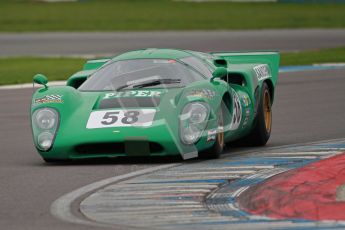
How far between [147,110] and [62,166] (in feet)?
3.22

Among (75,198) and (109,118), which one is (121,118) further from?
(75,198)

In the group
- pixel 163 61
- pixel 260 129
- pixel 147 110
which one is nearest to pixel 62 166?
pixel 147 110

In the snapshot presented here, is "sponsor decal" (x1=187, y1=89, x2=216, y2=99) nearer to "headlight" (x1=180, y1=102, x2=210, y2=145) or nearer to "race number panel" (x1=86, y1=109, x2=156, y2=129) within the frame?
"headlight" (x1=180, y1=102, x2=210, y2=145)

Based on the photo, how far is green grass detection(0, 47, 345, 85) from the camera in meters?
25.4

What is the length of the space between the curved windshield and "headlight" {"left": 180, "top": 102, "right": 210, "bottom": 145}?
0.72m

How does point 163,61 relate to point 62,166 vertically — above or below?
above

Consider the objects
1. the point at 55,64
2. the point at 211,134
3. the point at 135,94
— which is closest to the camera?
the point at 211,134

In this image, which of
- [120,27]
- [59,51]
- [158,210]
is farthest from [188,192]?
[120,27]

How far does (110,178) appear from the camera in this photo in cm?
1032

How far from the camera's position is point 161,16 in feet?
167

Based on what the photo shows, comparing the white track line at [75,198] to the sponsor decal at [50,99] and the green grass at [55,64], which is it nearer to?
the sponsor decal at [50,99]

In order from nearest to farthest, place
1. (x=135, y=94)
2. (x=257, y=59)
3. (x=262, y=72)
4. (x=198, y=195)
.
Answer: (x=198, y=195) → (x=135, y=94) → (x=262, y=72) → (x=257, y=59)

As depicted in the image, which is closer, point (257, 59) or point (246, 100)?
point (246, 100)

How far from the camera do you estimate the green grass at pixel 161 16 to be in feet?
151
